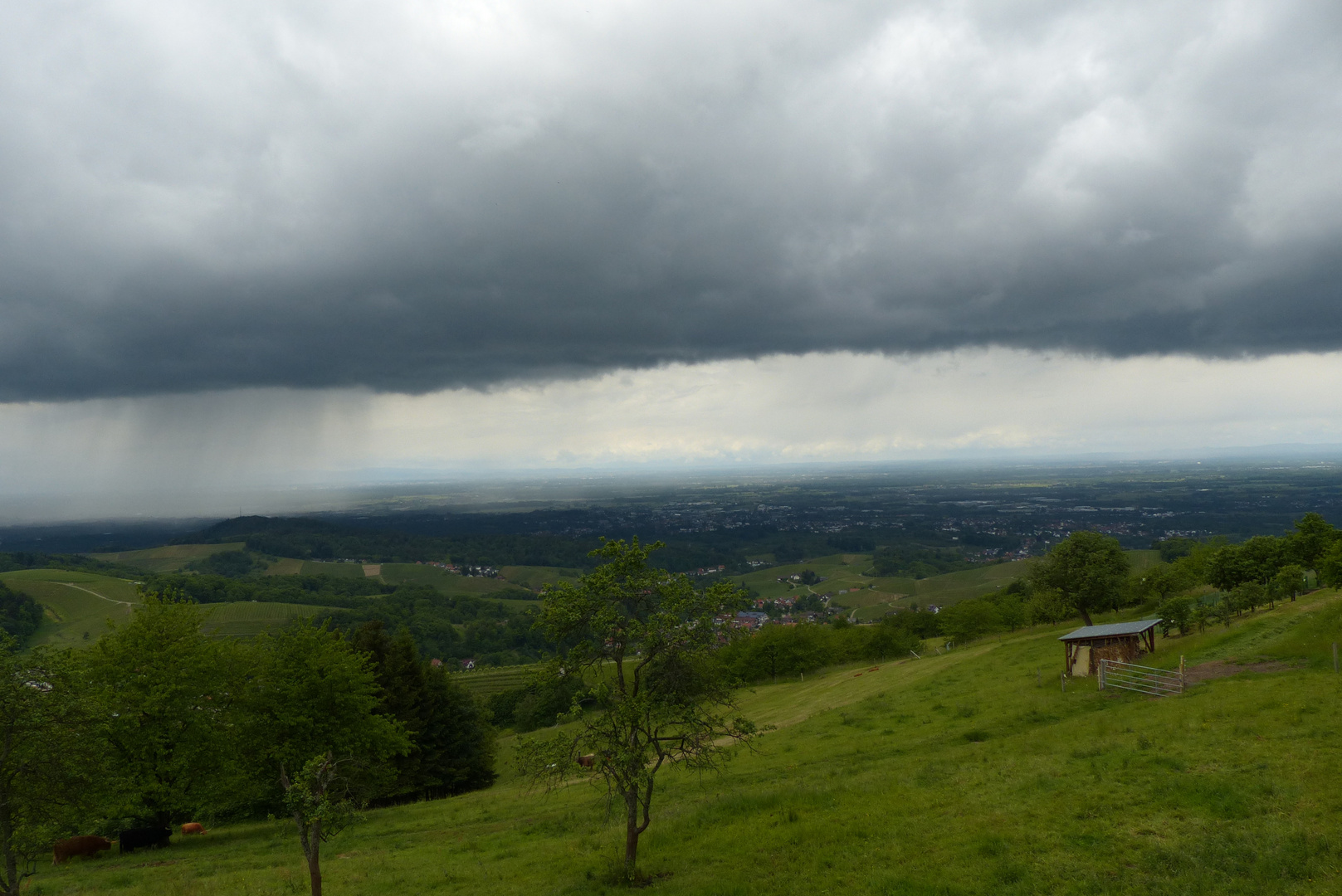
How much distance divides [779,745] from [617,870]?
66.1 ft

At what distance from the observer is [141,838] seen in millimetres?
32938

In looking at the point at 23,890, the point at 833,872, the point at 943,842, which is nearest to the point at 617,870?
the point at 833,872

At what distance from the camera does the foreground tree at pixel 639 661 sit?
17.3 meters

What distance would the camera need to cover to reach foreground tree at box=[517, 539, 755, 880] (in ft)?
56.7

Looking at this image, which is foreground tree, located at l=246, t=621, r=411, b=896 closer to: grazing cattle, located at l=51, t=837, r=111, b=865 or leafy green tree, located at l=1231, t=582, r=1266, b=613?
grazing cattle, located at l=51, t=837, r=111, b=865

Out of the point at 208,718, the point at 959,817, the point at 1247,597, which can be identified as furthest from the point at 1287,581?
the point at 208,718

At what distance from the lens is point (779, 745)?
37.4m

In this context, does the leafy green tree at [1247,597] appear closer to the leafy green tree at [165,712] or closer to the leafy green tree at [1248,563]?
the leafy green tree at [1248,563]

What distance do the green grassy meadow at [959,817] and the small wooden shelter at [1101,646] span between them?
1.74 meters

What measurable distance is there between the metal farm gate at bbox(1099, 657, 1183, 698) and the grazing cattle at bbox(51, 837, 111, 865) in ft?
171

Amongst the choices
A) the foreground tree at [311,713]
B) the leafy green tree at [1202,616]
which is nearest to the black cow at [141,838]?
the foreground tree at [311,713]

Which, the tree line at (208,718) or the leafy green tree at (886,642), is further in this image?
the leafy green tree at (886,642)

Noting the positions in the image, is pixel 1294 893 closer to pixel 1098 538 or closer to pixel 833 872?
pixel 833 872

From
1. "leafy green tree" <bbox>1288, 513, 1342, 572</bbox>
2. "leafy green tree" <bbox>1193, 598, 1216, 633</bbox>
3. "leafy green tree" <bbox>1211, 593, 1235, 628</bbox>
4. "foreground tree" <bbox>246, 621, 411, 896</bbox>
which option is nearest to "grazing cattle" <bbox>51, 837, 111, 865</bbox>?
"foreground tree" <bbox>246, 621, 411, 896</bbox>
